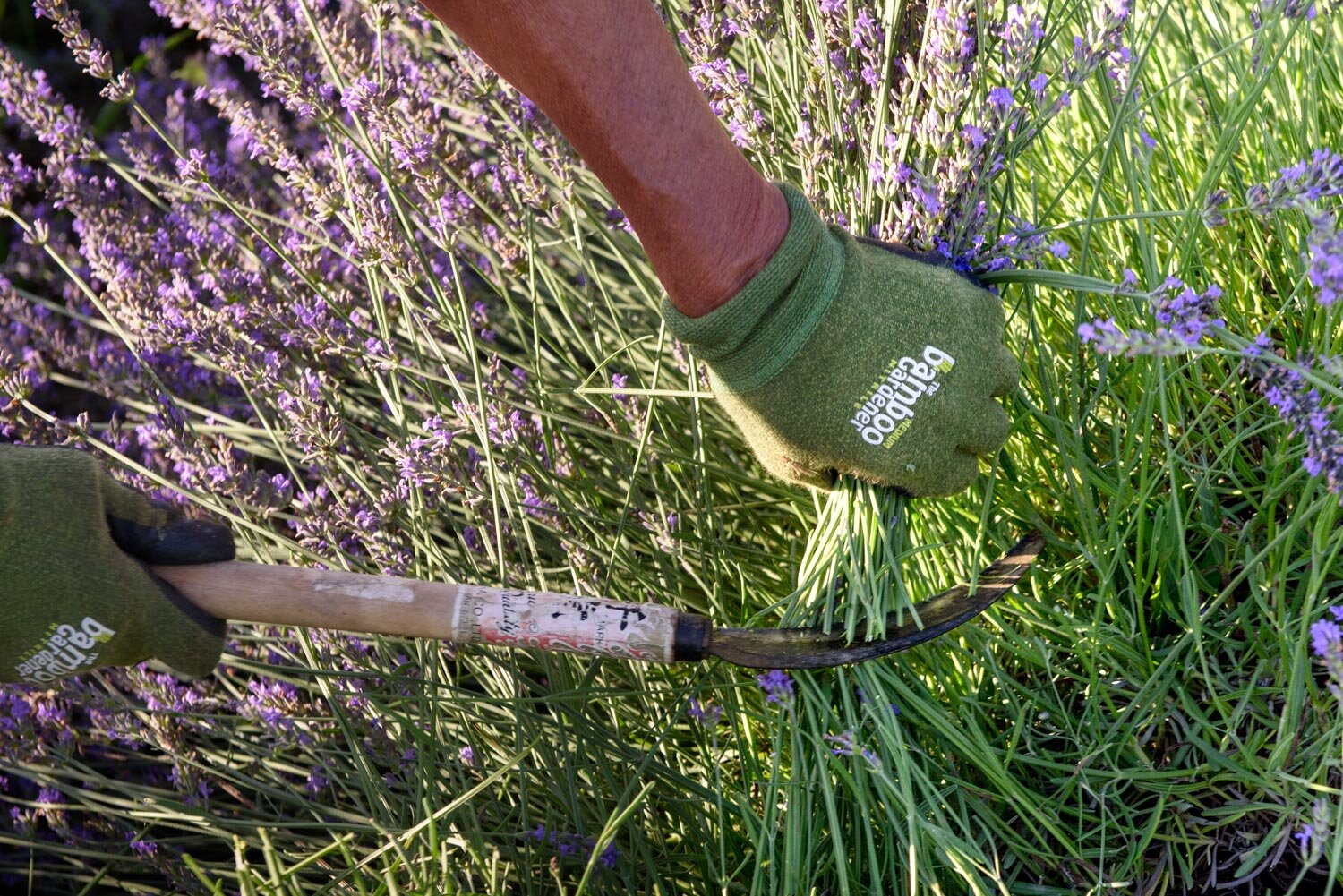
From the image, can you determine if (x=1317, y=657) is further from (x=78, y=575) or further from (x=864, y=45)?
(x=78, y=575)

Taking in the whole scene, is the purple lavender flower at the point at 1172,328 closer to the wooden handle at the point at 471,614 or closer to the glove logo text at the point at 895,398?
the glove logo text at the point at 895,398

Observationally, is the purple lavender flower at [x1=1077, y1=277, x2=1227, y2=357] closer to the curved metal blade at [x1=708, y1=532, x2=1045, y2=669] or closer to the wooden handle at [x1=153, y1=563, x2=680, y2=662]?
the curved metal blade at [x1=708, y1=532, x2=1045, y2=669]

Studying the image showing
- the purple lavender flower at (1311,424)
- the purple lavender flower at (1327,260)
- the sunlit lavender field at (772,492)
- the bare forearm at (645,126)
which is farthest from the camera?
the sunlit lavender field at (772,492)

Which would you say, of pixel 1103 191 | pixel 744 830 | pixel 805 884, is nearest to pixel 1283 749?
pixel 805 884

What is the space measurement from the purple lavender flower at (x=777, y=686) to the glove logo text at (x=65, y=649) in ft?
2.65

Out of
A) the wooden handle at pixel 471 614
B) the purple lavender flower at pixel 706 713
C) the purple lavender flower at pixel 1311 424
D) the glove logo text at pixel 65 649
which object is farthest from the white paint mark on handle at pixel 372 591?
the purple lavender flower at pixel 1311 424

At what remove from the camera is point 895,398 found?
142 centimetres

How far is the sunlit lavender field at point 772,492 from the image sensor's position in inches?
54.1

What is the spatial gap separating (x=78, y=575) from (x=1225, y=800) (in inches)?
56.7

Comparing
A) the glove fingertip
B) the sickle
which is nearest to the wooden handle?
the sickle

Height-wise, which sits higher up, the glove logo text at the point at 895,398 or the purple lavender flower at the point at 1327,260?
the purple lavender flower at the point at 1327,260

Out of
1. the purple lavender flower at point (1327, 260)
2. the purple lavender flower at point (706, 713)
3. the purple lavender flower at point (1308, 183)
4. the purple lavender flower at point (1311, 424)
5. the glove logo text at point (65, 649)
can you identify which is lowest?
the purple lavender flower at point (706, 713)

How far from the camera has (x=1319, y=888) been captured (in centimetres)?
141

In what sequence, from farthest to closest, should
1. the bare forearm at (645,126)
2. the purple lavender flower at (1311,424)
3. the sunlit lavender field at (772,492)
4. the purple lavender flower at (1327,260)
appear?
the sunlit lavender field at (772,492), the bare forearm at (645,126), the purple lavender flower at (1311,424), the purple lavender flower at (1327,260)
